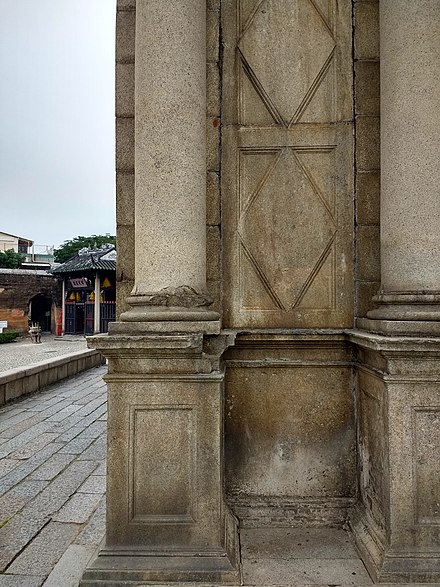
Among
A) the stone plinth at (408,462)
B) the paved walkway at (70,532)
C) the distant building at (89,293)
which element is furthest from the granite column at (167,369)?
the distant building at (89,293)

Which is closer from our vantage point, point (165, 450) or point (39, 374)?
point (165, 450)

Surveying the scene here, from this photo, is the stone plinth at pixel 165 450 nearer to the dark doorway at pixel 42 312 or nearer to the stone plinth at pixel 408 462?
the stone plinth at pixel 408 462

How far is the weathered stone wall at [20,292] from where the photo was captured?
37594 mm

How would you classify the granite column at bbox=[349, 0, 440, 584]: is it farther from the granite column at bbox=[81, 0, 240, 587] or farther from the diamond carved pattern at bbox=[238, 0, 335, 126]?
the granite column at bbox=[81, 0, 240, 587]

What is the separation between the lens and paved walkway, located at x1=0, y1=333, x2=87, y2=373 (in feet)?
68.3

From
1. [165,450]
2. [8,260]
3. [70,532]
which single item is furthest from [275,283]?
[8,260]

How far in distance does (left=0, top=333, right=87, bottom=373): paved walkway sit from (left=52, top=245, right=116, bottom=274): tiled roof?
5.30 metres

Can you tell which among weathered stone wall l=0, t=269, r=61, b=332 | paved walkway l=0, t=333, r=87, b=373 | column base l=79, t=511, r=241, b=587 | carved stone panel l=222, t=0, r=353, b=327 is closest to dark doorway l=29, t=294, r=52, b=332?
weathered stone wall l=0, t=269, r=61, b=332

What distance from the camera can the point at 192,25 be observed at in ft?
9.93

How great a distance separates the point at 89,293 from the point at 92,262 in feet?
7.79

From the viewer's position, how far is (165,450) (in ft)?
9.02

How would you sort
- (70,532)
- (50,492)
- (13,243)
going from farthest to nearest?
1. (13,243)
2. (50,492)
3. (70,532)

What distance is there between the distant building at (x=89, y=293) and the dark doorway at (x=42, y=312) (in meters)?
8.05

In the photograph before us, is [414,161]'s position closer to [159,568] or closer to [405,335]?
[405,335]
